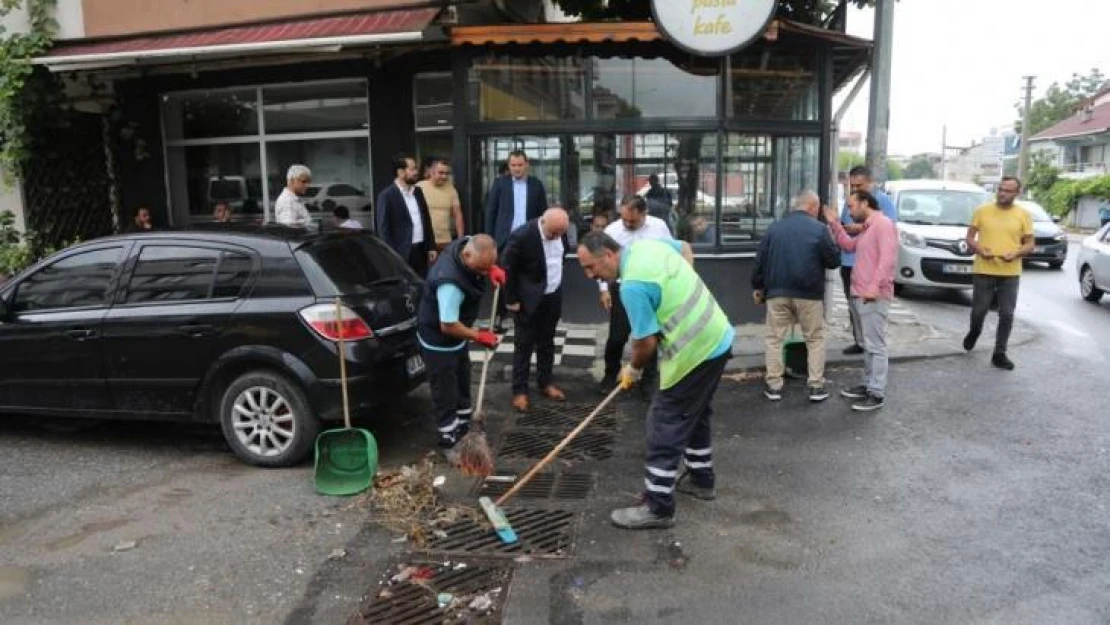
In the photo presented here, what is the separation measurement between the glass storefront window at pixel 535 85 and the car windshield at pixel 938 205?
251 inches

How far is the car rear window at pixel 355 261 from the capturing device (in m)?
5.29

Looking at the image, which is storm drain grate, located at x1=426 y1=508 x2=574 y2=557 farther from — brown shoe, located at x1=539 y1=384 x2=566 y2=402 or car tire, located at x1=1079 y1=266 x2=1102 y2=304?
car tire, located at x1=1079 y1=266 x2=1102 y2=304

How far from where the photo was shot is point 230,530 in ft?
14.5

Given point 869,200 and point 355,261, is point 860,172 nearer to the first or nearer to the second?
point 869,200

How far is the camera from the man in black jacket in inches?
251

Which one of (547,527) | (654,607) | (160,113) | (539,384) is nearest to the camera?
(654,607)

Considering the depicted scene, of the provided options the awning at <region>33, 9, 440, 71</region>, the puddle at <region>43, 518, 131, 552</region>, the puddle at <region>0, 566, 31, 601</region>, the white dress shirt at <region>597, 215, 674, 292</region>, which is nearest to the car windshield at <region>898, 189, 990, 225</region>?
the white dress shirt at <region>597, 215, 674, 292</region>

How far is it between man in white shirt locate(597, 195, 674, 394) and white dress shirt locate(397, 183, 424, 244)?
1962mm

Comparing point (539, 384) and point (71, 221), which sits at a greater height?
point (71, 221)

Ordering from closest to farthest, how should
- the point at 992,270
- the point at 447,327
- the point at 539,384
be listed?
1. the point at 447,327
2. the point at 539,384
3. the point at 992,270

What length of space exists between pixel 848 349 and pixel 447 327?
4.68 metres

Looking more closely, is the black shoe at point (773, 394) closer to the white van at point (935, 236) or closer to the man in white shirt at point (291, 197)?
the man in white shirt at point (291, 197)

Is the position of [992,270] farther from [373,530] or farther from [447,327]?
[373,530]

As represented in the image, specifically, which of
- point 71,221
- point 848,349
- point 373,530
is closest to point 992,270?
point 848,349
